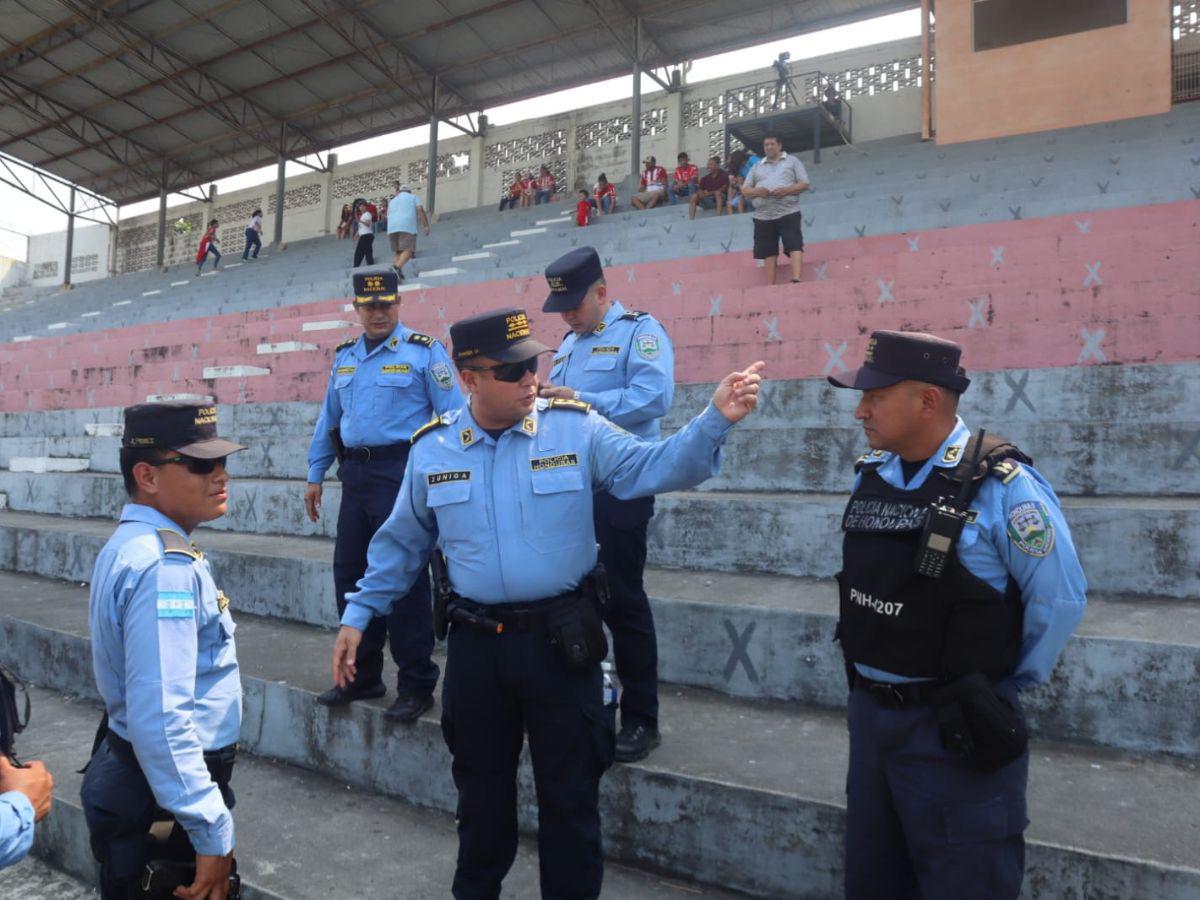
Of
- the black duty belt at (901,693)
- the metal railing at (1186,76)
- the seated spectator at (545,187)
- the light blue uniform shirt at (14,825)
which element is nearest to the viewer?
the light blue uniform shirt at (14,825)

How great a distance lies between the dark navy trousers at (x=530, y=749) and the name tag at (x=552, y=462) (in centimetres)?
42

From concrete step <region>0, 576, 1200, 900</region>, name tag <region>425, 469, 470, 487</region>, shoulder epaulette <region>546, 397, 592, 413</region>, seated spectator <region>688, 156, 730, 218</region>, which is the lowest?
concrete step <region>0, 576, 1200, 900</region>

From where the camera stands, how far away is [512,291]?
8.97 metres

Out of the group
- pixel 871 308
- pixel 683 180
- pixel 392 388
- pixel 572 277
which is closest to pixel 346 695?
pixel 392 388

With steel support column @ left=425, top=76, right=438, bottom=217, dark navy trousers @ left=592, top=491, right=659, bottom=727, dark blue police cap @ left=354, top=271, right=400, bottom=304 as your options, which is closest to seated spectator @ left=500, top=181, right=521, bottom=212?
steel support column @ left=425, top=76, right=438, bottom=217

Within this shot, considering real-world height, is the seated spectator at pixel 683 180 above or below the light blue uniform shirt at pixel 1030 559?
above

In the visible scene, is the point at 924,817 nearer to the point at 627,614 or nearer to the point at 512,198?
the point at 627,614

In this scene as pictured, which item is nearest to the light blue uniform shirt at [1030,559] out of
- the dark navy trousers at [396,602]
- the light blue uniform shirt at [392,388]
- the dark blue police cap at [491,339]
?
the dark blue police cap at [491,339]

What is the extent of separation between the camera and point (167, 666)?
166 cm

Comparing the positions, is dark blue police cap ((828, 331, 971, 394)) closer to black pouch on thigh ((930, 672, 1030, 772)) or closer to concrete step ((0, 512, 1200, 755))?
black pouch on thigh ((930, 672, 1030, 772))

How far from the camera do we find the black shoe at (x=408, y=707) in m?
3.06

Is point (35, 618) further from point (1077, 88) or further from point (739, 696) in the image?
point (1077, 88)

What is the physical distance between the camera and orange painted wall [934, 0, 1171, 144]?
1154cm

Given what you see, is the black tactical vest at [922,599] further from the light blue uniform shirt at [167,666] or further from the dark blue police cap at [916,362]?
the light blue uniform shirt at [167,666]
